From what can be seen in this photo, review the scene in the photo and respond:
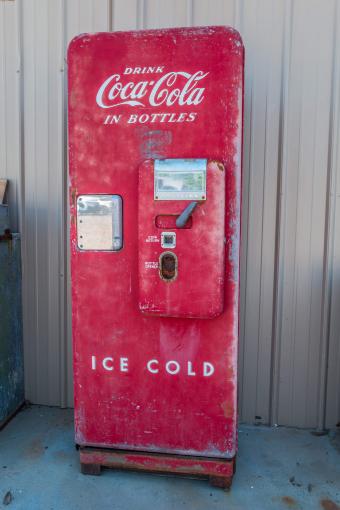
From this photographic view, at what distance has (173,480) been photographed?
2.15 m

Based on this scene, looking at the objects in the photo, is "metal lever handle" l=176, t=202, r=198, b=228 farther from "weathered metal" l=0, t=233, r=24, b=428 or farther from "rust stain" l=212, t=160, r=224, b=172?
"weathered metal" l=0, t=233, r=24, b=428

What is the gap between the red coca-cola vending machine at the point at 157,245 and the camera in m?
1.87

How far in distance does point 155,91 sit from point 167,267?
0.80 meters

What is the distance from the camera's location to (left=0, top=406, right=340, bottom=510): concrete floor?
1.99 metres

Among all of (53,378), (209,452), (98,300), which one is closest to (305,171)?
(98,300)

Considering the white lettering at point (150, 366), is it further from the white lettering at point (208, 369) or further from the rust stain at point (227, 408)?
the rust stain at point (227, 408)

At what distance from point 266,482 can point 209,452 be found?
1.26ft

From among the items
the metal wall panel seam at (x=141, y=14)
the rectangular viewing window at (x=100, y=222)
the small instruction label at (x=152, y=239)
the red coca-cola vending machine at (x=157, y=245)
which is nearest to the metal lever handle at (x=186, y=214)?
the red coca-cola vending machine at (x=157, y=245)

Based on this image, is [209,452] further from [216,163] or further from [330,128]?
[330,128]

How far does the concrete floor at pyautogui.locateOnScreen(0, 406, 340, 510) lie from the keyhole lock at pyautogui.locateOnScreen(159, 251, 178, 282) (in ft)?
3.51

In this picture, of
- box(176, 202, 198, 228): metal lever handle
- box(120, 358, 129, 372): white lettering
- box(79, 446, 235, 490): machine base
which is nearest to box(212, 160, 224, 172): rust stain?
box(176, 202, 198, 228): metal lever handle

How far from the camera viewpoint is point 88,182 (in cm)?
199

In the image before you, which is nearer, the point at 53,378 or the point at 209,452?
the point at 209,452

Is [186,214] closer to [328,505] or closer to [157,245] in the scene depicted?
[157,245]
